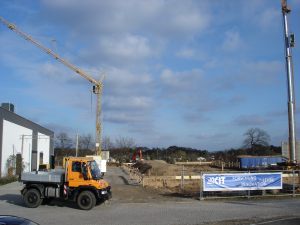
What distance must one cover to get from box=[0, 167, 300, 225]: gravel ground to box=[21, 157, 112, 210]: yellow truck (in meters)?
0.47

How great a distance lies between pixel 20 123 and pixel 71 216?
32.7m

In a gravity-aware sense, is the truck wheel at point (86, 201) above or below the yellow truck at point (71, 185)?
below

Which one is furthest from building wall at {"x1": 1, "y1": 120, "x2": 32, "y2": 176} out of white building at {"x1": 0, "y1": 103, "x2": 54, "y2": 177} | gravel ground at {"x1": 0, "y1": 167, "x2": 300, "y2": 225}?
gravel ground at {"x1": 0, "y1": 167, "x2": 300, "y2": 225}

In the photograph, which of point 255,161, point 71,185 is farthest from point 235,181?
point 255,161

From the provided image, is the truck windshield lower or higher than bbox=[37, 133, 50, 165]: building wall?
lower

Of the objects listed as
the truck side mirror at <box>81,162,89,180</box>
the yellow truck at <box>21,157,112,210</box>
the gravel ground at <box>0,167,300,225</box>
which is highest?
the truck side mirror at <box>81,162,89,180</box>

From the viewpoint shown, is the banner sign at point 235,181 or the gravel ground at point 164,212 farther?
the banner sign at point 235,181

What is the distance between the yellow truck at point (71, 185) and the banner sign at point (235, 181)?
536 centimetres

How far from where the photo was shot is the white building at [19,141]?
41.8 metres

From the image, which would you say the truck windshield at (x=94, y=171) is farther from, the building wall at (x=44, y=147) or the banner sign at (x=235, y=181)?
the building wall at (x=44, y=147)

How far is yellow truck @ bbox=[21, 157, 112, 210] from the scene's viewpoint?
67.4ft

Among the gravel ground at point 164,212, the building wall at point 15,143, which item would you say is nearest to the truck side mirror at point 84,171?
the gravel ground at point 164,212

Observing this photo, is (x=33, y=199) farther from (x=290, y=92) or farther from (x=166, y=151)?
(x=166, y=151)

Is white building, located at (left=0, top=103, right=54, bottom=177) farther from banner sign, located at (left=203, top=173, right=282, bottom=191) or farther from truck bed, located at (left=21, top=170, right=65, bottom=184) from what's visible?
banner sign, located at (left=203, top=173, right=282, bottom=191)
